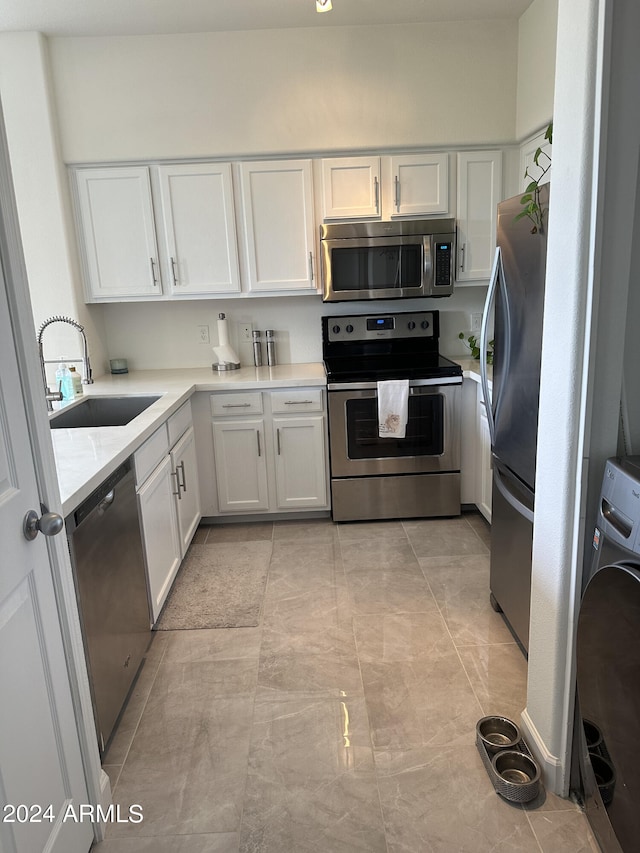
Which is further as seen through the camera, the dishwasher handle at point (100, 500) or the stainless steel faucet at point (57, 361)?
the stainless steel faucet at point (57, 361)

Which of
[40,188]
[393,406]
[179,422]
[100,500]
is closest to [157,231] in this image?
[40,188]

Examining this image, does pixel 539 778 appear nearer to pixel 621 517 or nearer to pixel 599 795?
pixel 599 795

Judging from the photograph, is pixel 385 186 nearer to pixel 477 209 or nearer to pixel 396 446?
pixel 477 209

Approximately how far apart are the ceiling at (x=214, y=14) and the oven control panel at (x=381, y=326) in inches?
63.0

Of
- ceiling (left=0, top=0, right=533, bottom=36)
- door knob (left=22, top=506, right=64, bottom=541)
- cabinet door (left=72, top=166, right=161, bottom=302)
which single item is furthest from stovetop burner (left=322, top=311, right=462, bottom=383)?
door knob (left=22, top=506, right=64, bottom=541)

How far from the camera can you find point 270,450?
11.2 ft

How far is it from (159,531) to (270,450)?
1064 millimetres

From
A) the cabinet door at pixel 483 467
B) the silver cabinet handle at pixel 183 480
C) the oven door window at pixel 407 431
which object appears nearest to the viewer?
the silver cabinet handle at pixel 183 480

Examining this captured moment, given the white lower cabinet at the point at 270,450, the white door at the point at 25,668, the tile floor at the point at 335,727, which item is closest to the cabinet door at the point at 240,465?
the white lower cabinet at the point at 270,450

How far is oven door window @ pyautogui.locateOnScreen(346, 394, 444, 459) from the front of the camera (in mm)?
3295

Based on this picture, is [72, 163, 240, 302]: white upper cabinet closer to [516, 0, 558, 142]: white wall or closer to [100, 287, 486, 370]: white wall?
[100, 287, 486, 370]: white wall

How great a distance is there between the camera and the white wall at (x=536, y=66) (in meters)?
2.86

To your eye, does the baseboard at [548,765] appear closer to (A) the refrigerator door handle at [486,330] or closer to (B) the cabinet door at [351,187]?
(A) the refrigerator door handle at [486,330]

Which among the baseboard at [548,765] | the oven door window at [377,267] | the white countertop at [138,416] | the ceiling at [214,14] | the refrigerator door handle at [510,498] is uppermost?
the ceiling at [214,14]
